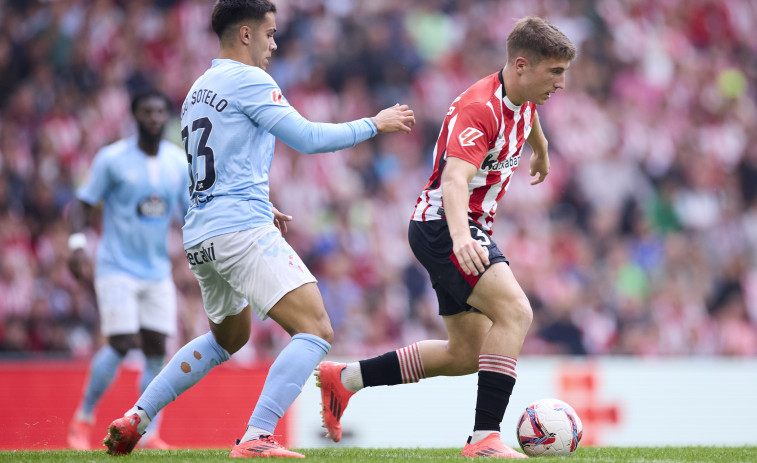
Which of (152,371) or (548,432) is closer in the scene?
(548,432)

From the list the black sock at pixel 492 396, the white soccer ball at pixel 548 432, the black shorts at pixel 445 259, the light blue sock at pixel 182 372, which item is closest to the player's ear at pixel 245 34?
the black shorts at pixel 445 259

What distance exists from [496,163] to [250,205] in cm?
136

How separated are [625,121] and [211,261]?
10254 millimetres

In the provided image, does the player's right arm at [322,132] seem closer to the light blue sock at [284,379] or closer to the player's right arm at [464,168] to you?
the player's right arm at [464,168]

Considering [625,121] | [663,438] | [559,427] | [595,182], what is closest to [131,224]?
[559,427]

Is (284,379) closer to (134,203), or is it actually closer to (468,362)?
(468,362)

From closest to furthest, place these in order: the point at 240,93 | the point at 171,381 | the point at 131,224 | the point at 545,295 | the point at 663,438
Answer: the point at 240,93
the point at 171,381
the point at 131,224
the point at 663,438
the point at 545,295

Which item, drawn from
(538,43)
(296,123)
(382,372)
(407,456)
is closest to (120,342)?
(382,372)

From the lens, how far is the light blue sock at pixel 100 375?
7.16 m

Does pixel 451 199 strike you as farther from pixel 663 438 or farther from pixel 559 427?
pixel 663 438

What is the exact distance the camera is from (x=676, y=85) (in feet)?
48.2

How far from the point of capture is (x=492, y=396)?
494 centimetres

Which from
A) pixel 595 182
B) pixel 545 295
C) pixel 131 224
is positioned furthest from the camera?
pixel 595 182

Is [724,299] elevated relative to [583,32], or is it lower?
lower
